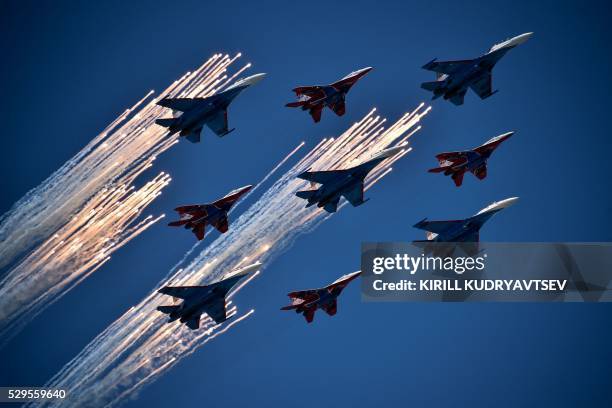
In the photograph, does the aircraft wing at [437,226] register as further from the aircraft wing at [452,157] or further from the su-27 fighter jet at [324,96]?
the su-27 fighter jet at [324,96]

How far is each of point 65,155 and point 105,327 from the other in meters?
13.7

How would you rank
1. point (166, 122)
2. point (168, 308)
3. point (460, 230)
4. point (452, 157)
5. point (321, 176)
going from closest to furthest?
point (168, 308), point (166, 122), point (321, 176), point (460, 230), point (452, 157)

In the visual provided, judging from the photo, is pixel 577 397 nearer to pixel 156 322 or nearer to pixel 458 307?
pixel 458 307

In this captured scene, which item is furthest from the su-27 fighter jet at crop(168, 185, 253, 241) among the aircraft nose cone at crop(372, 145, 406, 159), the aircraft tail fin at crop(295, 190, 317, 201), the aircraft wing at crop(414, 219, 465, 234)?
the aircraft wing at crop(414, 219, 465, 234)

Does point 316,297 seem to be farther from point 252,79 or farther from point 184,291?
point 252,79

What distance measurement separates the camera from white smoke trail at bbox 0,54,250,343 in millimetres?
65562

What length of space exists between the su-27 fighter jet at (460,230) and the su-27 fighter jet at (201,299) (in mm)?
10025

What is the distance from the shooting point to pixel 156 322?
6656 cm

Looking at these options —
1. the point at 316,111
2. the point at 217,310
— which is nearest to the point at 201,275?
the point at 217,310

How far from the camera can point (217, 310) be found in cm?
6362

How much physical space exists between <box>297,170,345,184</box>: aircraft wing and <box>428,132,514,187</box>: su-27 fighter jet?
5945 millimetres

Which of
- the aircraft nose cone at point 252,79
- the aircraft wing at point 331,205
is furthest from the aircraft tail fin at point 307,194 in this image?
the aircraft nose cone at point 252,79

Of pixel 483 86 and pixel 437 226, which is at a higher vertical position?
pixel 483 86

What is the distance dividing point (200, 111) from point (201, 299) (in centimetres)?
1059
